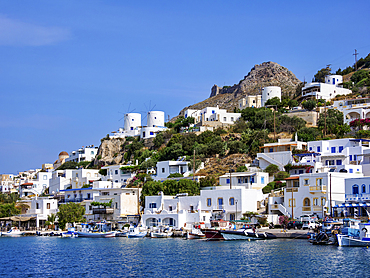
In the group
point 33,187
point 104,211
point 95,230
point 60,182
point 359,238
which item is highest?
point 60,182

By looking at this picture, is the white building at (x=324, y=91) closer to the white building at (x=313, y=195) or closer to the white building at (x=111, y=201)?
the white building at (x=313, y=195)

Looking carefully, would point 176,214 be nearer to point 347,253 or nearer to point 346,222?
point 346,222

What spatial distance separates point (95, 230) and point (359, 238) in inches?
1325

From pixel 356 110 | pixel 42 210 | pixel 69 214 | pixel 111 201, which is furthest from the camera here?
pixel 356 110

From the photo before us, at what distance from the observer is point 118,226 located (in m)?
62.1

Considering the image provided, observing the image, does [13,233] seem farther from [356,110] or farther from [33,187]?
[356,110]

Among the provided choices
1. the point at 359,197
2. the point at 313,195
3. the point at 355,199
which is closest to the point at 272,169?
the point at 313,195

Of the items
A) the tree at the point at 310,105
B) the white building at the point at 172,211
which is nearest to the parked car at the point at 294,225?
the white building at the point at 172,211

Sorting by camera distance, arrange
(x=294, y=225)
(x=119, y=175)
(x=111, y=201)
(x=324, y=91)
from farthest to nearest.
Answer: (x=324, y=91), (x=119, y=175), (x=111, y=201), (x=294, y=225)

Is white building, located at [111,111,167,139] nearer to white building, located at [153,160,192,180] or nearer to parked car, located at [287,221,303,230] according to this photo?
A: white building, located at [153,160,192,180]

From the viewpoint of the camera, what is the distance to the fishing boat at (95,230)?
56719 mm

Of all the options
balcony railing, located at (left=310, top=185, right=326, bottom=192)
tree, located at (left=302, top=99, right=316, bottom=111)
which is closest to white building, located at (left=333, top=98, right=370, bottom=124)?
tree, located at (left=302, top=99, right=316, bottom=111)

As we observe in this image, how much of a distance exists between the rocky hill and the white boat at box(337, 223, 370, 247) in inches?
3438

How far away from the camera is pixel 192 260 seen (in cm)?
3422
